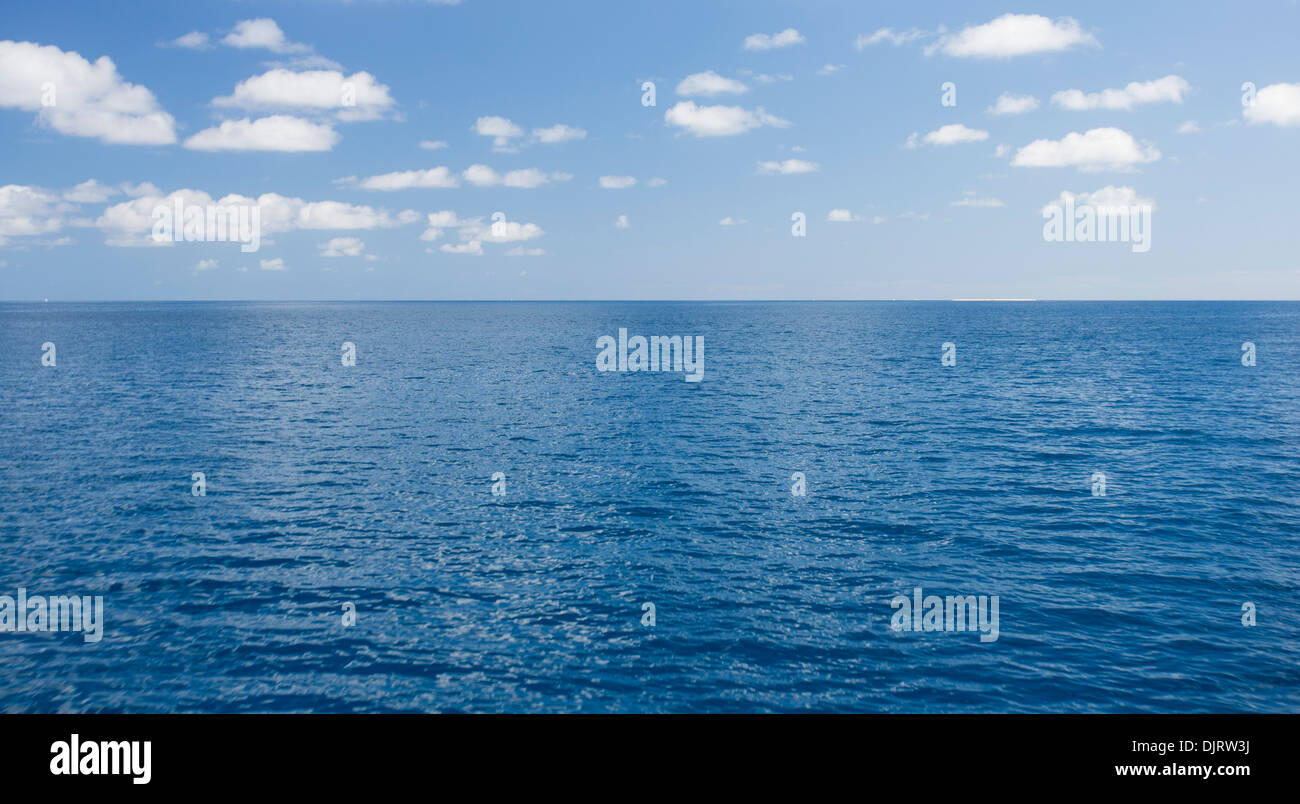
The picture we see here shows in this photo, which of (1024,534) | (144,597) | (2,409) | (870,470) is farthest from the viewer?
(2,409)

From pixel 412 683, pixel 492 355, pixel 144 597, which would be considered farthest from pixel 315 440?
pixel 492 355

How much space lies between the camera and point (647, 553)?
32.9 metres

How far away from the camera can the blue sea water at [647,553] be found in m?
→ 22.3

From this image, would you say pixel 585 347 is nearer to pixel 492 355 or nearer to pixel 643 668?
pixel 492 355

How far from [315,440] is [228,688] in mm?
35484

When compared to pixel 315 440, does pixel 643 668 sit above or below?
below

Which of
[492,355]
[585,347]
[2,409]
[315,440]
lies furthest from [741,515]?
[585,347]

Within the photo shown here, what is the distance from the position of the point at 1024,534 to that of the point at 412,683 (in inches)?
1099

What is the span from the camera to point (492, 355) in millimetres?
131875

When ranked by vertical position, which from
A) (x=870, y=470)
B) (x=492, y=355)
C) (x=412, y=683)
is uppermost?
(x=492, y=355)

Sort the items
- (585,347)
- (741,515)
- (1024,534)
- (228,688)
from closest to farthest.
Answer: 1. (228,688)
2. (1024,534)
3. (741,515)
4. (585,347)

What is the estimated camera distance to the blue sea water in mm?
22266
